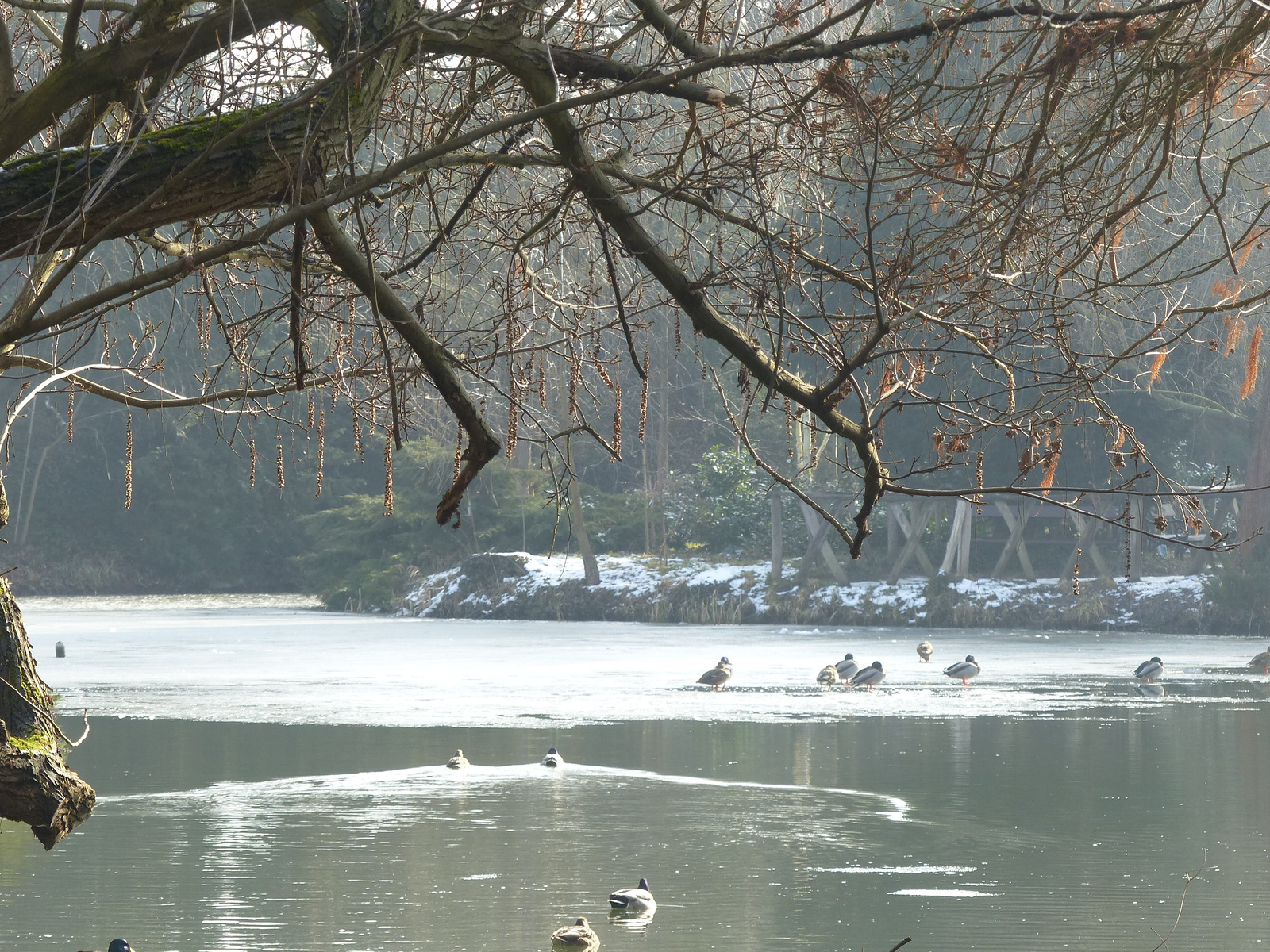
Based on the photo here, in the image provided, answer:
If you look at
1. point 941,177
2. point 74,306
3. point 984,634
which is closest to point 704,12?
point 941,177

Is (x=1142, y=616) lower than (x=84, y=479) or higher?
lower

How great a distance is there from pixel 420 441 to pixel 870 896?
26.2 metres

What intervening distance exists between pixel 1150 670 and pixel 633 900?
1144cm

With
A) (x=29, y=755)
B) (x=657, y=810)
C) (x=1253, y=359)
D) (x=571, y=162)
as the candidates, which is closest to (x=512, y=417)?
(x=571, y=162)

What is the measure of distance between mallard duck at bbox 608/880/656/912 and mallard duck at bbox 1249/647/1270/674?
13508 mm

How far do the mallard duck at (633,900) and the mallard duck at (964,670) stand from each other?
10954 mm

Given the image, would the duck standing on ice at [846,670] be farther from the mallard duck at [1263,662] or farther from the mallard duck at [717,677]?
the mallard duck at [1263,662]

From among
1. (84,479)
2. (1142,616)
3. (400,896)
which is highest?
(84,479)

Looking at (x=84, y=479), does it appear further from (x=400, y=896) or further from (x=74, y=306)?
(x=74, y=306)

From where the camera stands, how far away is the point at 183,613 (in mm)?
33812

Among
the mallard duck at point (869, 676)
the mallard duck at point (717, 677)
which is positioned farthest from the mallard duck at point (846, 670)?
the mallard duck at point (717, 677)

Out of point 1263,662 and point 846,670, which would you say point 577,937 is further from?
point 1263,662

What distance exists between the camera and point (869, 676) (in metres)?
18.4

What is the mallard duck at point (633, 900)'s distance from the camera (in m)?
8.27
